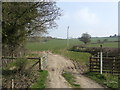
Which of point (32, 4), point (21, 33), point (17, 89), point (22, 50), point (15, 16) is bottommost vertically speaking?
point (17, 89)

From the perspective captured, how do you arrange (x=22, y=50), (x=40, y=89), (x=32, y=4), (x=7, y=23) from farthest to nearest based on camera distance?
(x=22, y=50) → (x=32, y=4) → (x=7, y=23) → (x=40, y=89)

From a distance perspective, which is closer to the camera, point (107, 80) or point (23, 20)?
point (107, 80)

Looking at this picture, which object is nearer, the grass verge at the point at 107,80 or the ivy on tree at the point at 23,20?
the grass verge at the point at 107,80

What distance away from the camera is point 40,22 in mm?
19031

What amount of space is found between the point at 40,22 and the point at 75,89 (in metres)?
10.5

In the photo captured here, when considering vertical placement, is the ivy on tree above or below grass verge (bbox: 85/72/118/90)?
above

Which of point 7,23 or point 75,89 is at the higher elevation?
point 7,23

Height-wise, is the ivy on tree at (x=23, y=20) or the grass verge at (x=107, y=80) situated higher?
the ivy on tree at (x=23, y=20)

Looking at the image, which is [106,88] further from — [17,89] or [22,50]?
[22,50]

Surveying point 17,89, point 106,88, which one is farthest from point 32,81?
point 106,88

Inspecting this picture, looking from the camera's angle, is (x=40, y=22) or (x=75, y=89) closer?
(x=75, y=89)

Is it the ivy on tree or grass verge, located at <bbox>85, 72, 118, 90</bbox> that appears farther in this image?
the ivy on tree

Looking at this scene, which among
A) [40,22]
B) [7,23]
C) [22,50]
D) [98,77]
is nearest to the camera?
[98,77]

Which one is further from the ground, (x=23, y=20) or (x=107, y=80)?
(x=23, y=20)
